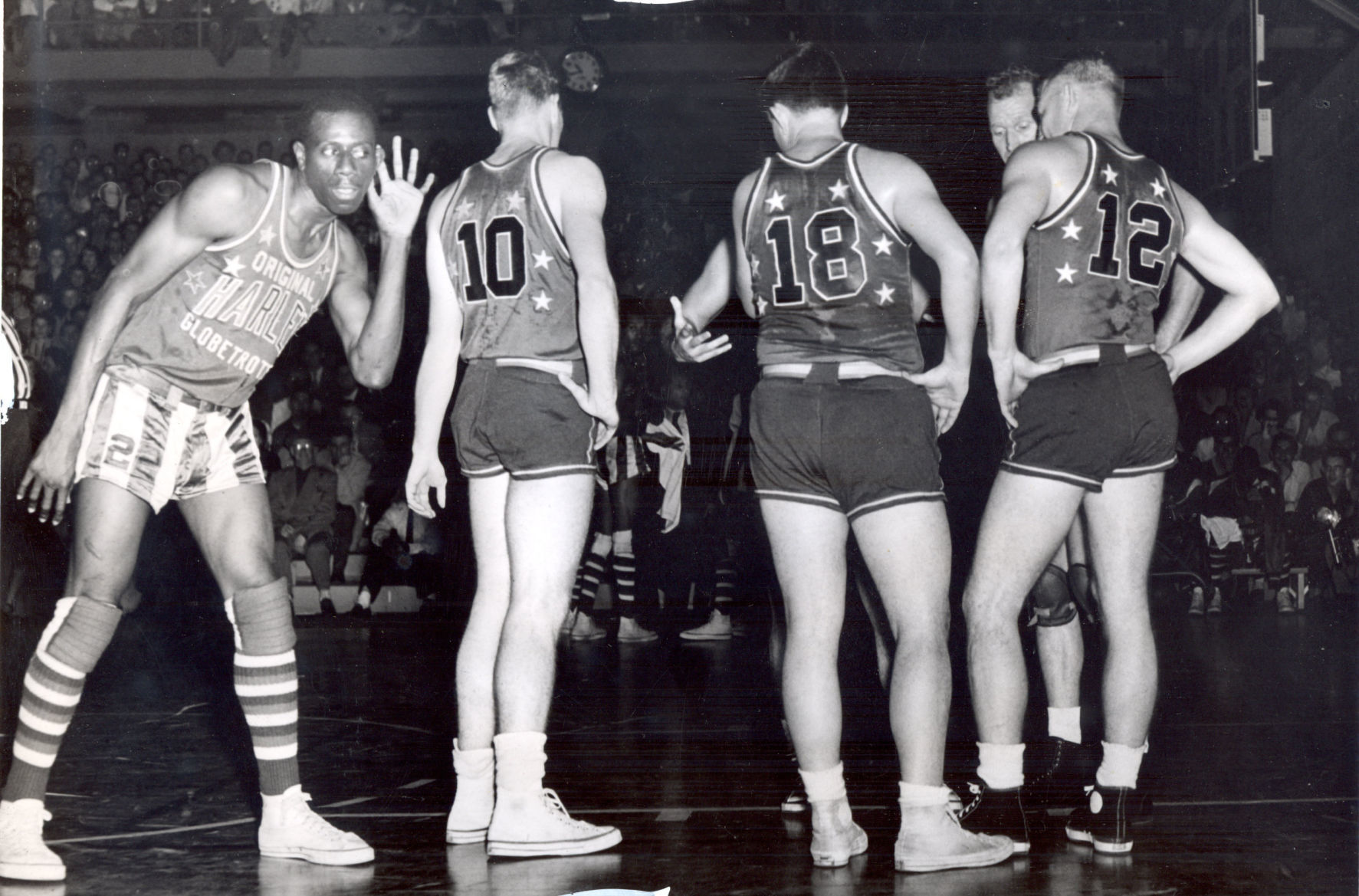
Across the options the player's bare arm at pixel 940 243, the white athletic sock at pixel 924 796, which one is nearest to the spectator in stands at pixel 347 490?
the player's bare arm at pixel 940 243

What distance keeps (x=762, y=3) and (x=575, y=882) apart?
2818 mm

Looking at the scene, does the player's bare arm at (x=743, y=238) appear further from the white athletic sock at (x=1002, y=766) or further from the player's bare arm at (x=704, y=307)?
the white athletic sock at (x=1002, y=766)

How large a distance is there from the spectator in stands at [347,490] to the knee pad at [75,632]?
3796 millimetres

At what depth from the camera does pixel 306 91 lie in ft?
13.9

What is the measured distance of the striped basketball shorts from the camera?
3.26 metres

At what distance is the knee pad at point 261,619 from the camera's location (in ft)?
10.8

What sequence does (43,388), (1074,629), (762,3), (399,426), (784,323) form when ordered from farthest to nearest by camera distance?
(399,426) < (762,3) < (43,388) < (1074,629) < (784,323)

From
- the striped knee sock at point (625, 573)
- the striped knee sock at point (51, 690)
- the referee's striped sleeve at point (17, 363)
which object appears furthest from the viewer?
the striped knee sock at point (625, 573)

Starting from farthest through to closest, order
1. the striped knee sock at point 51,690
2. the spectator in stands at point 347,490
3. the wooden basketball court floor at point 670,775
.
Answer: the spectator in stands at point 347,490
the striped knee sock at point 51,690
the wooden basketball court floor at point 670,775

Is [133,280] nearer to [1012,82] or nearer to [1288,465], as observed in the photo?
[1012,82]

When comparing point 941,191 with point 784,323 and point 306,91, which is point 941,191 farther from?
point 306,91

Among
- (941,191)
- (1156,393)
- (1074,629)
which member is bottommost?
(1074,629)

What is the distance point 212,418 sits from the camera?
11.1 ft

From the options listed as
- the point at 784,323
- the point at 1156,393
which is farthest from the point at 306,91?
the point at 1156,393
